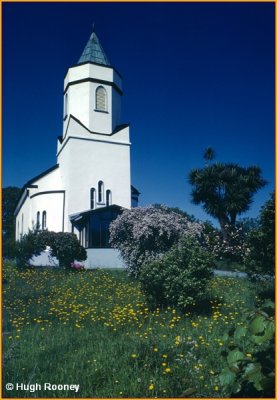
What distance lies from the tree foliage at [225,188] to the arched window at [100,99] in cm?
956

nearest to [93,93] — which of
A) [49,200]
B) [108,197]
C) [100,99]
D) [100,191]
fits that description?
[100,99]

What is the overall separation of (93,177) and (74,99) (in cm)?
719

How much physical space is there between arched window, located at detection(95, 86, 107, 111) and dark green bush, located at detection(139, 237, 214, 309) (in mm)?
22616

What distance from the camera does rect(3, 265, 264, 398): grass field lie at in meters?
4.73

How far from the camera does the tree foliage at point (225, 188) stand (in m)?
26.5

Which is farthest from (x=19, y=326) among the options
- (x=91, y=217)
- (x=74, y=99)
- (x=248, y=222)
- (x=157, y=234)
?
(x=74, y=99)

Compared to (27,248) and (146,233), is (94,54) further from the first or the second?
(146,233)

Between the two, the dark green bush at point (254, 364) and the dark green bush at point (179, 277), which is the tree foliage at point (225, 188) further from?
the dark green bush at point (254, 364)

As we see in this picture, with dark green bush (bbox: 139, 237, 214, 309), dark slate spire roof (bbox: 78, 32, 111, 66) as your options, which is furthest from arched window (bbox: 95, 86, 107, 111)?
dark green bush (bbox: 139, 237, 214, 309)

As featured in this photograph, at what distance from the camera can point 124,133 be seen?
30.2 meters

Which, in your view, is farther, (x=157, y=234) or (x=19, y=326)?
(x=157, y=234)

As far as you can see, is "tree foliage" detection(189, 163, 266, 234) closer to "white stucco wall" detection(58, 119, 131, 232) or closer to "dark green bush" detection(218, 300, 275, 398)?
"white stucco wall" detection(58, 119, 131, 232)

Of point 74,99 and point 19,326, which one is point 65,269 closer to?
point 19,326

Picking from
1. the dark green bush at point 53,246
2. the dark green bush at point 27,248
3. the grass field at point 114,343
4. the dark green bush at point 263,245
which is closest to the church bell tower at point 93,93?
the dark green bush at point 53,246
